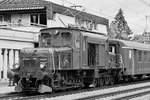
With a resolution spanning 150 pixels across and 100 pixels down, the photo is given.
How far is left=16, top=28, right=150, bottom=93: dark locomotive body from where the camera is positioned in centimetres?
1755

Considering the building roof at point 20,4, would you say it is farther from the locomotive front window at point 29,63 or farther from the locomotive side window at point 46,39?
the locomotive front window at point 29,63

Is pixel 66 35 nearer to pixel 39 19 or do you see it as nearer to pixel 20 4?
pixel 39 19

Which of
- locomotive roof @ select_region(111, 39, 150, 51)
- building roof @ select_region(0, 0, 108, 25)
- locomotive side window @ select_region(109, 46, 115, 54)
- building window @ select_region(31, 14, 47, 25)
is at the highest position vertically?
building roof @ select_region(0, 0, 108, 25)

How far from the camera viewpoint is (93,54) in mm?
21422

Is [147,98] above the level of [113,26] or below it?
below

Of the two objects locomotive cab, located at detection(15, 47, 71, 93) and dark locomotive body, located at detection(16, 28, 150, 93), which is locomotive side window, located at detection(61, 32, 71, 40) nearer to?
dark locomotive body, located at detection(16, 28, 150, 93)

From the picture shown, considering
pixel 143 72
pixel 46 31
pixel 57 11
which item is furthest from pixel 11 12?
pixel 46 31

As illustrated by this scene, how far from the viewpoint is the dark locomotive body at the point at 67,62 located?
17.5 metres

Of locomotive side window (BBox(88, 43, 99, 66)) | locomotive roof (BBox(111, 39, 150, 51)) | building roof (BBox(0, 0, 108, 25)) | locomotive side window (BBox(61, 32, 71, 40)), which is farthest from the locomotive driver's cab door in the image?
building roof (BBox(0, 0, 108, 25))

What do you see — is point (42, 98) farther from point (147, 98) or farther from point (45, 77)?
point (147, 98)

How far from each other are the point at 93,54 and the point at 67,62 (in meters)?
3.22

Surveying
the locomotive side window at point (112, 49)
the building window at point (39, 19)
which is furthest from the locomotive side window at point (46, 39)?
the building window at point (39, 19)

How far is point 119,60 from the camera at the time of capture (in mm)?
25734

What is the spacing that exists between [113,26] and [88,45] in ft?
236
